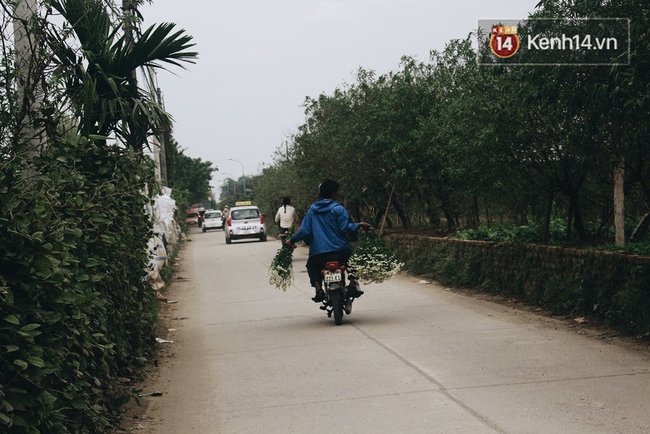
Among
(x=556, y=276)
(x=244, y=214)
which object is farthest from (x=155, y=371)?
(x=244, y=214)

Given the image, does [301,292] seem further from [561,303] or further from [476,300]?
A: [561,303]

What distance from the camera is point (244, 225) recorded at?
39.9 meters

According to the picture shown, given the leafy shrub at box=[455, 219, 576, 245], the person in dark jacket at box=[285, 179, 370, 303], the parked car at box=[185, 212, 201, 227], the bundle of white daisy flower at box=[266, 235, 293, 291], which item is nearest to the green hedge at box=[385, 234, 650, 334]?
the leafy shrub at box=[455, 219, 576, 245]

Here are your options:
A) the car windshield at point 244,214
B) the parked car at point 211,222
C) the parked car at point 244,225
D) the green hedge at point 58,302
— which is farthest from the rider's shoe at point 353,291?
the parked car at point 211,222

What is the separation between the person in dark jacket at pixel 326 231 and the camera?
1077 cm

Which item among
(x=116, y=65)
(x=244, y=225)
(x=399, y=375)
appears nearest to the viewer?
(x=399, y=375)

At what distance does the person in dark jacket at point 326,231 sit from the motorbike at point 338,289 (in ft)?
0.17

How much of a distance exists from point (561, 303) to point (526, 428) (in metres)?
5.63

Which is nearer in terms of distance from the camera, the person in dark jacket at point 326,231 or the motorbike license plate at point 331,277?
the motorbike license plate at point 331,277

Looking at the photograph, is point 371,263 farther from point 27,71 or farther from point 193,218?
point 193,218

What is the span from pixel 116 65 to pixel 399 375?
5407 millimetres

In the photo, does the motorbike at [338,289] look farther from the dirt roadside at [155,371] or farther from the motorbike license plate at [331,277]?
the dirt roadside at [155,371]

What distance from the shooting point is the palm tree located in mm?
8898

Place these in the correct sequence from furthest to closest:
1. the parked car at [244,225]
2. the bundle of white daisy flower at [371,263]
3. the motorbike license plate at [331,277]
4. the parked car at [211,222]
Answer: the parked car at [211,222] → the parked car at [244,225] → the bundle of white daisy flower at [371,263] → the motorbike license plate at [331,277]
